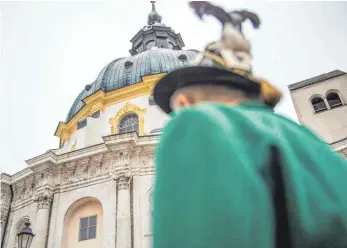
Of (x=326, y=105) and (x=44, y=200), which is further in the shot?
(x=326, y=105)

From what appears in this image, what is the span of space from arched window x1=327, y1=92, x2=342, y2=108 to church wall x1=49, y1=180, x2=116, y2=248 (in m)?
12.7

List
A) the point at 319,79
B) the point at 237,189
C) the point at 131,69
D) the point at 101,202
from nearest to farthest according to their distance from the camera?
1. the point at 237,189
2. the point at 101,202
3. the point at 319,79
4. the point at 131,69

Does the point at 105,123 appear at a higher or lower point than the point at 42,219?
higher

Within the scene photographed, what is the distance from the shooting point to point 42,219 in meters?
17.1

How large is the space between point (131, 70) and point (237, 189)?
25.0 m

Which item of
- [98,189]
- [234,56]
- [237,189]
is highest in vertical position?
[98,189]

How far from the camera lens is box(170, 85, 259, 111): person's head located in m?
1.53

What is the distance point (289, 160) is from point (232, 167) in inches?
8.4

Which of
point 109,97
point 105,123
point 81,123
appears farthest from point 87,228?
point 109,97

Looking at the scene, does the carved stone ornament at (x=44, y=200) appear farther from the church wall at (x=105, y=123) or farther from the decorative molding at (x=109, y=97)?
the decorative molding at (x=109, y=97)

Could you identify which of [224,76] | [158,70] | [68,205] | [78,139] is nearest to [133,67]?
[158,70]

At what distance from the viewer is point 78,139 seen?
2306 cm

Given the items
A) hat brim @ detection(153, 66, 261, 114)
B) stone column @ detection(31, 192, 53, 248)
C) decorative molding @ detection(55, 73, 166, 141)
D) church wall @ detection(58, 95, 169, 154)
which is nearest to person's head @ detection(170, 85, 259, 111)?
hat brim @ detection(153, 66, 261, 114)

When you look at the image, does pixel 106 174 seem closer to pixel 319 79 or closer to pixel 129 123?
pixel 129 123
